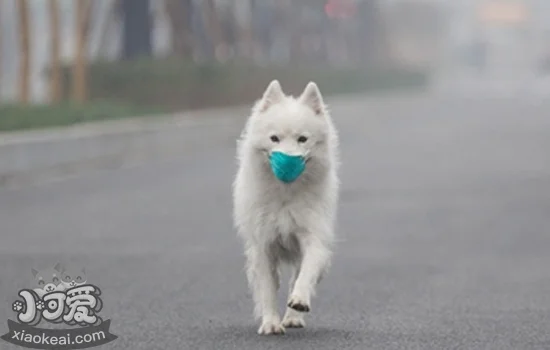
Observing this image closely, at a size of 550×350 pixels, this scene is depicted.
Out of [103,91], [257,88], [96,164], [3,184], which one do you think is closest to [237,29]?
[257,88]

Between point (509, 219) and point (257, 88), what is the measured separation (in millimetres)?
27230

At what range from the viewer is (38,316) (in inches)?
392

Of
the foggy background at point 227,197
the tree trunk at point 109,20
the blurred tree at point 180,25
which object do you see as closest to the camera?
the foggy background at point 227,197

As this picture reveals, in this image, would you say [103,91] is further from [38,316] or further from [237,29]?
[38,316]

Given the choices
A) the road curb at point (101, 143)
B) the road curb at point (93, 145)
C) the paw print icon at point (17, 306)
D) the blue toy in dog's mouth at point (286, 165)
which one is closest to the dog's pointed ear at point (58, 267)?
the paw print icon at point (17, 306)

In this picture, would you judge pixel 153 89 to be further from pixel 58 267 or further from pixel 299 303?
pixel 299 303

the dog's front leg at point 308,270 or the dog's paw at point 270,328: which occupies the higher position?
the dog's front leg at point 308,270

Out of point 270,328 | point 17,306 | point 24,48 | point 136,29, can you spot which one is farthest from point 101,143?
point 270,328

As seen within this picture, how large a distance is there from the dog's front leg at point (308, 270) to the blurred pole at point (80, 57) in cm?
2655

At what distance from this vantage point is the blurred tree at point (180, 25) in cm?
4450

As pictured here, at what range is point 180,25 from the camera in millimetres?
44906

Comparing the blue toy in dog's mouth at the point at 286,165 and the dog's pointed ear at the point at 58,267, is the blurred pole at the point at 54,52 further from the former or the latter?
the blue toy in dog's mouth at the point at 286,165

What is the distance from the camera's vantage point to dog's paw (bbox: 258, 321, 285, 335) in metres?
9.65

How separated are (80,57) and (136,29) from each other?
25.4 ft
